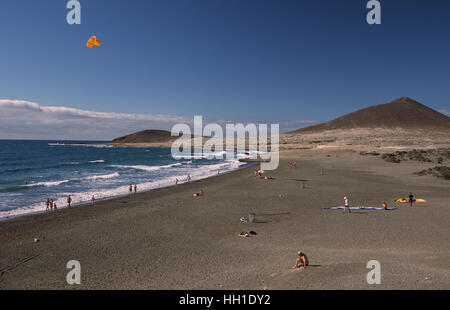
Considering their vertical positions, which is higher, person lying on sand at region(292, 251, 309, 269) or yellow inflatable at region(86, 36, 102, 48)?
yellow inflatable at region(86, 36, 102, 48)

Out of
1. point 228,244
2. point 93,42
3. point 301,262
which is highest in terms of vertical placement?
point 93,42

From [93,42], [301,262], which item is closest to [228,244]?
[301,262]

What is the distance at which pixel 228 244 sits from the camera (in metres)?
13.2

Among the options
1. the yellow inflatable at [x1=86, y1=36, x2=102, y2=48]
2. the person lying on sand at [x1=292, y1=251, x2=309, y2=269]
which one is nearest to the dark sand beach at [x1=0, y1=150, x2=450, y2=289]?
the person lying on sand at [x1=292, y1=251, x2=309, y2=269]

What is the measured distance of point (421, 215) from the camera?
56.1 feet

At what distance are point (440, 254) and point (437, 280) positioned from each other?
3.35 meters

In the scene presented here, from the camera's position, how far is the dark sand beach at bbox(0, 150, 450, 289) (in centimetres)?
939

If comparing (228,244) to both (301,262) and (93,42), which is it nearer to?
(301,262)

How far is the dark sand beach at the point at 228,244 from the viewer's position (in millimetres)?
9391

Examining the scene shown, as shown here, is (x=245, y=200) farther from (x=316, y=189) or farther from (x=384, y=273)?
(x=384, y=273)

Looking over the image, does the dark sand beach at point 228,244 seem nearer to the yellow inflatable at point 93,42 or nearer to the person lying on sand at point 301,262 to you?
the person lying on sand at point 301,262

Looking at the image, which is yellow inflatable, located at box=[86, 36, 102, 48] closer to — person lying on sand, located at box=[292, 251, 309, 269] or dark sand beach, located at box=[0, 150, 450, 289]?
dark sand beach, located at box=[0, 150, 450, 289]

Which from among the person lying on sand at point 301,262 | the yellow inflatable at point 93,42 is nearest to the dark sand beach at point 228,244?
the person lying on sand at point 301,262
